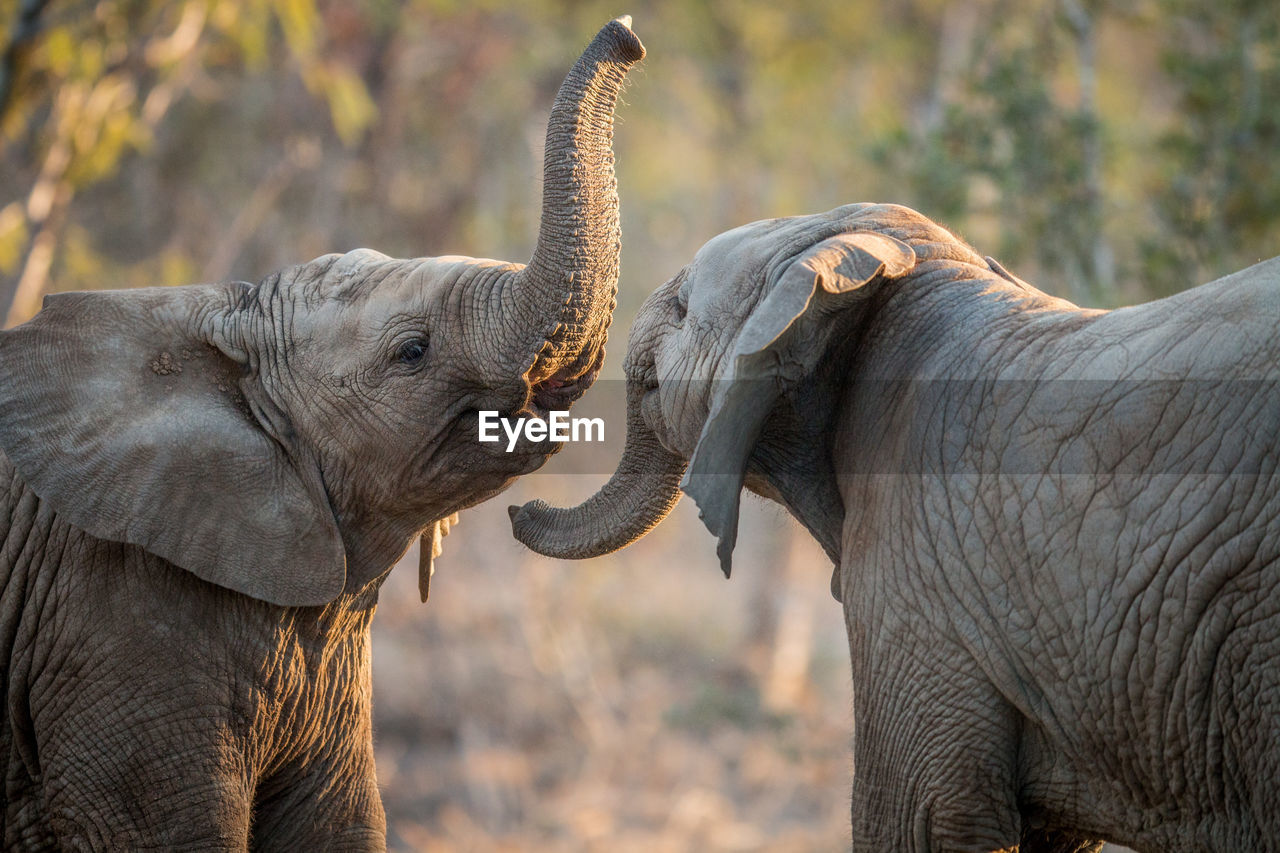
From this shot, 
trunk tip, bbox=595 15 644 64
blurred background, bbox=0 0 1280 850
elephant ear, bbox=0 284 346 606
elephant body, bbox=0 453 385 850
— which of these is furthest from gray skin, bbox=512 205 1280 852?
blurred background, bbox=0 0 1280 850

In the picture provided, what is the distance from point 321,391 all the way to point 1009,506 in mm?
1945

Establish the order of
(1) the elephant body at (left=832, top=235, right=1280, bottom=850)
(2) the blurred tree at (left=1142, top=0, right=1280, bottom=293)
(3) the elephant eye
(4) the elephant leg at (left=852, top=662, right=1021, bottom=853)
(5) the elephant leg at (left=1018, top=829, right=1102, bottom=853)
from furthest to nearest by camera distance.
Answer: (2) the blurred tree at (left=1142, top=0, right=1280, bottom=293), (3) the elephant eye, (5) the elephant leg at (left=1018, top=829, right=1102, bottom=853), (4) the elephant leg at (left=852, top=662, right=1021, bottom=853), (1) the elephant body at (left=832, top=235, right=1280, bottom=850)

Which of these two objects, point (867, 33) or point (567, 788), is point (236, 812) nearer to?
point (567, 788)

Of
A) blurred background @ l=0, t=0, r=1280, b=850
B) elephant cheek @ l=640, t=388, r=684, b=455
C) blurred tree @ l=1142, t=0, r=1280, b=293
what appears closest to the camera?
elephant cheek @ l=640, t=388, r=684, b=455

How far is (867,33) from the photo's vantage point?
62.0 feet

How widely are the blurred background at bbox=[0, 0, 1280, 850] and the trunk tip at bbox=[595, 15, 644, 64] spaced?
4.44 m

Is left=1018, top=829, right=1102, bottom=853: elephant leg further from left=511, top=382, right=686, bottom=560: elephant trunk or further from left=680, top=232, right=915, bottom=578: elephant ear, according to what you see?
left=511, top=382, right=686, bottom=560: elephant trunk

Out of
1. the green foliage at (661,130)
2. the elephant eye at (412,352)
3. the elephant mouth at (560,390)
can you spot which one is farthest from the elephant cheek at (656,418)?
the green foliage at (661,130)

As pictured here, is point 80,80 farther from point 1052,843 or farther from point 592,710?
point 1052,843

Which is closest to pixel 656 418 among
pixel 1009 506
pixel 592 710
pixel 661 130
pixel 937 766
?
pixel 1009 506

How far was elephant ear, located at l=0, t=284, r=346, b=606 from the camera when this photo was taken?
160 inches

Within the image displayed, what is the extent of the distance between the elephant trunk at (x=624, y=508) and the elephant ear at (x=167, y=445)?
714mm

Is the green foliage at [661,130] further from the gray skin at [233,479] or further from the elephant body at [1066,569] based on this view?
the elephant body at [1066,569]

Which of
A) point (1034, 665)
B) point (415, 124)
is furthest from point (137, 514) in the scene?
point (415, 124)
